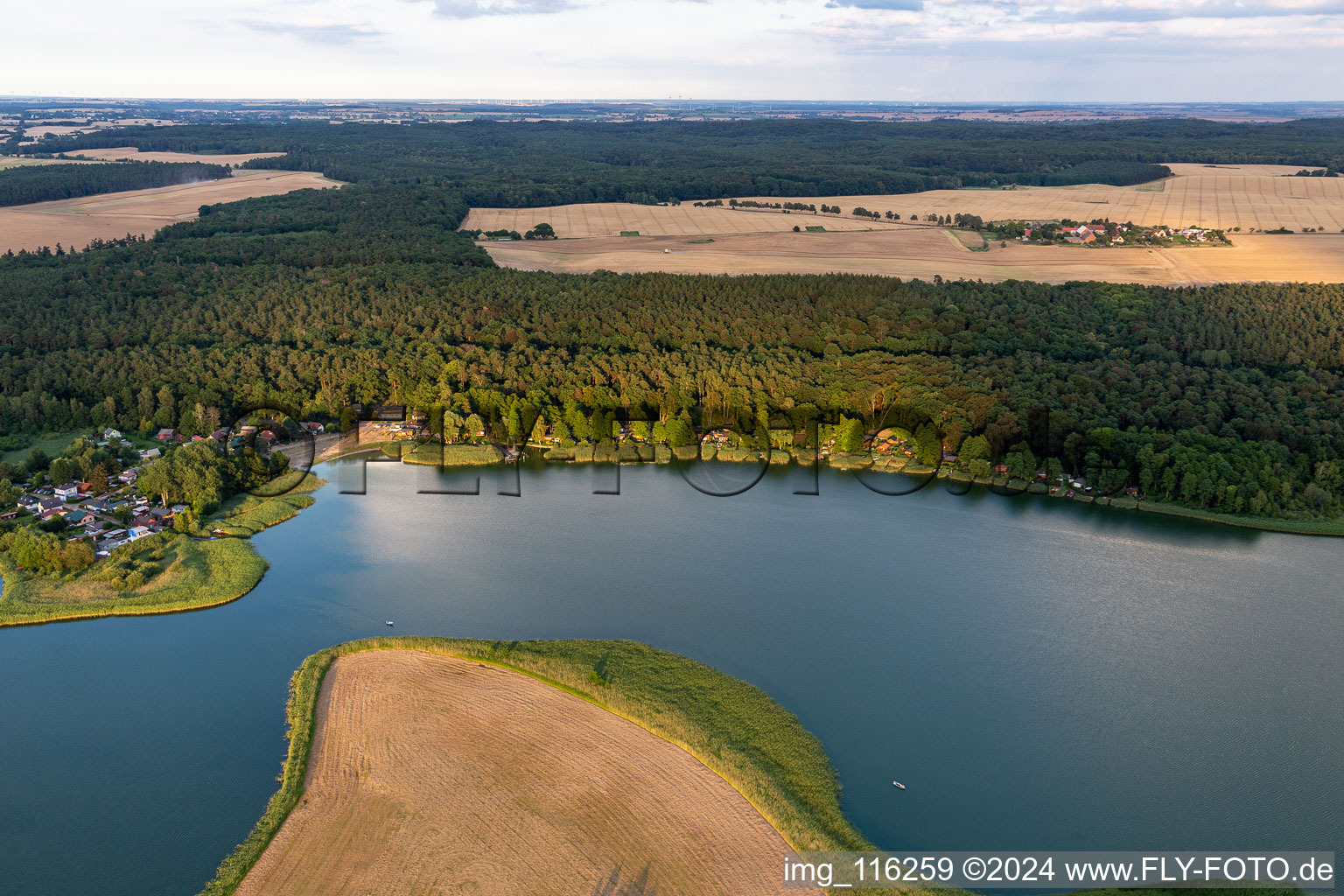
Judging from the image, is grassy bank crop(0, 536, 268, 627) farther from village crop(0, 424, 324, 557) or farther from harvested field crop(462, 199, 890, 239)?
harvested field crop(462, 199, 890, 239)

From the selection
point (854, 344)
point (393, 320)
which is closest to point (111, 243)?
point (393, 320)

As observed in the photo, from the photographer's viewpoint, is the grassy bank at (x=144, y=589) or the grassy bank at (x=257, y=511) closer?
the grassy bank at (x=144, y=589)

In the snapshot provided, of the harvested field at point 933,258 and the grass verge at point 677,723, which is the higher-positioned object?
the harvested field at point 933,258

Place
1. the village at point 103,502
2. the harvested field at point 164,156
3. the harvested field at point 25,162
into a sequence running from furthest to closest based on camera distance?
the harvested field at point 164,156 → the harvested field at point 25,162 → the village at point 103,502

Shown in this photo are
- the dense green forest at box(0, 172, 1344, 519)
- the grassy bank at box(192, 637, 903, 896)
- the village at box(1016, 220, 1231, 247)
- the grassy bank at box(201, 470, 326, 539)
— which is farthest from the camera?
the village at box(1016, 220, 1231, 247)

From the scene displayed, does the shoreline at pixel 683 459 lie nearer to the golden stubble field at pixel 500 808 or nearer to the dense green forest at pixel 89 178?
the golden stubble field at pixel 500 808

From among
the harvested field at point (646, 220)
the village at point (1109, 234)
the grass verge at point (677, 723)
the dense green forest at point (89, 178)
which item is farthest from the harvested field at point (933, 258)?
the dense green forest at point (89, 178)

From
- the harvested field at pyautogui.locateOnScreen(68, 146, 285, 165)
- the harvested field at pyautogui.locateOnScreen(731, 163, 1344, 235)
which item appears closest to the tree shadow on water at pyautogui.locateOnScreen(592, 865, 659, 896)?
the harvested field at pyautogui.locateOnScreen(731, 163, 1344, 235)

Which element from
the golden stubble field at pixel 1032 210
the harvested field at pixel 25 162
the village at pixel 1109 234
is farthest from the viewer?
the harvested field at pixel 25 162
